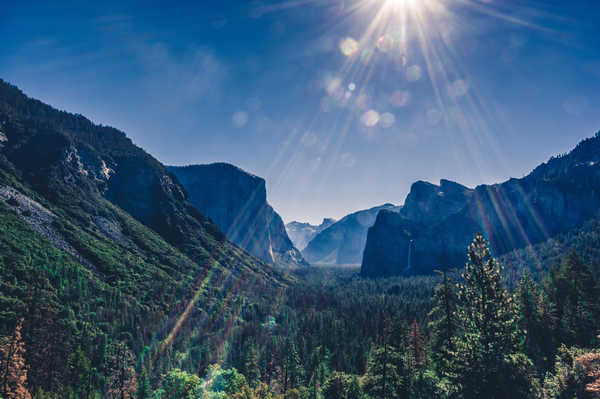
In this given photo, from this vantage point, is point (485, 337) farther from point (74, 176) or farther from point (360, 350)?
point (74, 176)

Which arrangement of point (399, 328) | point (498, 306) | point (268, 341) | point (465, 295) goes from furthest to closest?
point (268, 341) → point (399, 328) → point (465, 295) → point (498, 306)

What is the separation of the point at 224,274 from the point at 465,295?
527 ft

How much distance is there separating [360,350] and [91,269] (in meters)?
96.0

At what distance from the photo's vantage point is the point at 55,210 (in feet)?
380

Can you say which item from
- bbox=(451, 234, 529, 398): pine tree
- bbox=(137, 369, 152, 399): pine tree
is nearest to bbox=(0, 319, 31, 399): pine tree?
bbox=(137, 369, 152, 399): pine tree

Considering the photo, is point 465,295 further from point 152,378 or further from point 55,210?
point 55,210

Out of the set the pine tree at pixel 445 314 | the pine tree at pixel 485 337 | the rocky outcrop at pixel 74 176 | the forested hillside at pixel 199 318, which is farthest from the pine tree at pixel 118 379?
the rocky outcrop at pixel 74 176

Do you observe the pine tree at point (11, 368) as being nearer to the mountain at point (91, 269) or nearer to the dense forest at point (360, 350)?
the dense forest at point (360, 350)

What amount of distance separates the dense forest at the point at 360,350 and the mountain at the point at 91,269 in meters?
0.56

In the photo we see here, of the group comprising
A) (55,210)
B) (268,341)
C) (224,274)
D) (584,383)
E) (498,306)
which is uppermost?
(55,210)

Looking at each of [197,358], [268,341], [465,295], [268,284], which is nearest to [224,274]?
[268,284]

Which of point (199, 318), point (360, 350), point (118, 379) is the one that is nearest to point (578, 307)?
point (360, 350)

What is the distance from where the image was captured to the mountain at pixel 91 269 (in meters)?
Answer: 54.0

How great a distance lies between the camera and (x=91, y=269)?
317ft
